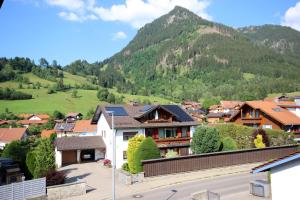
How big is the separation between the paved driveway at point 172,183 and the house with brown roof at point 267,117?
16.7m

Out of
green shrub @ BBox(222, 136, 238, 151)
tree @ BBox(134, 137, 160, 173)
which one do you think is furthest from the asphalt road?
green shrub @ BBox(222, 136, 238, 151)

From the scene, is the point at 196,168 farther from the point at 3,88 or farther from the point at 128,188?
the point at 3,88

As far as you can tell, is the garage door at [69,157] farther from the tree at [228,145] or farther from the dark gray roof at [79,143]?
the tree at [228,145]

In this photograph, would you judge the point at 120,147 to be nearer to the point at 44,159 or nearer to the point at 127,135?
the point at 127,135

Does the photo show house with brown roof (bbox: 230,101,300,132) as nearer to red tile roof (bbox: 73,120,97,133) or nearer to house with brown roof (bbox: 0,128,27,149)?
red tile roof (bbox: 73,120,97,133)

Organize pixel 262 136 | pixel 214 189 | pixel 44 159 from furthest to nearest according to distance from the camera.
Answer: pixel 262 136, pixel 44 159, pixel 214 189

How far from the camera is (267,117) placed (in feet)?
172

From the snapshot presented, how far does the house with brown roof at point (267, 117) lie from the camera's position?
164 feet

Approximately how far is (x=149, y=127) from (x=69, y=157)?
1245cm

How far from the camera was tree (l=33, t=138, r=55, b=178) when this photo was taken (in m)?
30.0

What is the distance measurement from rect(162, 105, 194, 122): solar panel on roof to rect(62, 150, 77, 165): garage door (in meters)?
14.8

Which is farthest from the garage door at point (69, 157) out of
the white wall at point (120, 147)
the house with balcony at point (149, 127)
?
the white wall at point (120, 147)

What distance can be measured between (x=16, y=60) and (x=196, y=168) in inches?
6589

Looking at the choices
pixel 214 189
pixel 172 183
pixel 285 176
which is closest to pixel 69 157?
pixel 172 183
